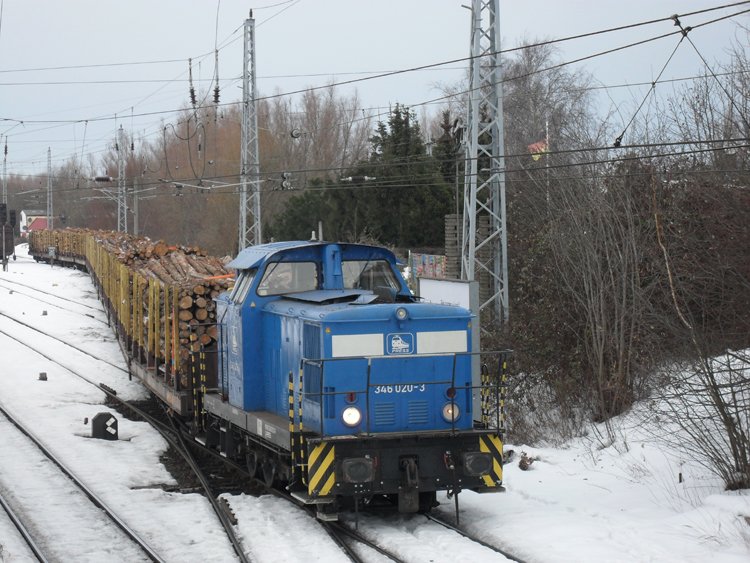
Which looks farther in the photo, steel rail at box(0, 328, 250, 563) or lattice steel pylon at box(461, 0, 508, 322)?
lattice steel pylon at box(461, 0, 508, 322)

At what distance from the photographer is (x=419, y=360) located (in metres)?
9.90

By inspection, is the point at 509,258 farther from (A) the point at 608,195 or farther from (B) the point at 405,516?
(B) the point at 405,516

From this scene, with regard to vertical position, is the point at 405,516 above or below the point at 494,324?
below

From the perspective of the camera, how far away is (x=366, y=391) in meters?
9.50

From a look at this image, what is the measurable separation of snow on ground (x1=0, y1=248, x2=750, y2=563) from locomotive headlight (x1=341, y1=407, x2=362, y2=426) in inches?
42.5

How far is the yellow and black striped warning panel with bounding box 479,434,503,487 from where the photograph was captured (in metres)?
9.77

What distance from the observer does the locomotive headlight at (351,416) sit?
31.6 feet

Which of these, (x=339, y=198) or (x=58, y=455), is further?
(x=339, y=198)

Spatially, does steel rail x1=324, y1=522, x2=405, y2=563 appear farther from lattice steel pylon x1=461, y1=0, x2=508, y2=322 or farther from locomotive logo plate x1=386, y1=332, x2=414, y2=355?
lattice steel pylon x1=461, y1=0, x2=508, y2=322

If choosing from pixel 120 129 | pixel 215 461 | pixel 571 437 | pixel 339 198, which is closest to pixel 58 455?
pixel 215 461

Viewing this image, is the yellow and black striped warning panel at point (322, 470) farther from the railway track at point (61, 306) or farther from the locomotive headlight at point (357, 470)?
the railway track at point (61, 306)

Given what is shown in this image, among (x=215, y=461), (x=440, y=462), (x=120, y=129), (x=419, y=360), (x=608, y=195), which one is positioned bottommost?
(x=215, y=461)

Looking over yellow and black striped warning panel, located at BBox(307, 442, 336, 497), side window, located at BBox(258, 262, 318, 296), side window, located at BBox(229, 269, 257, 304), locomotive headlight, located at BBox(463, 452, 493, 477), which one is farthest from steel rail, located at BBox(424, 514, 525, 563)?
side window, located at BBox(229, 269, 257, 304)

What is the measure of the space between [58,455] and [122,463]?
1134 millimetres
